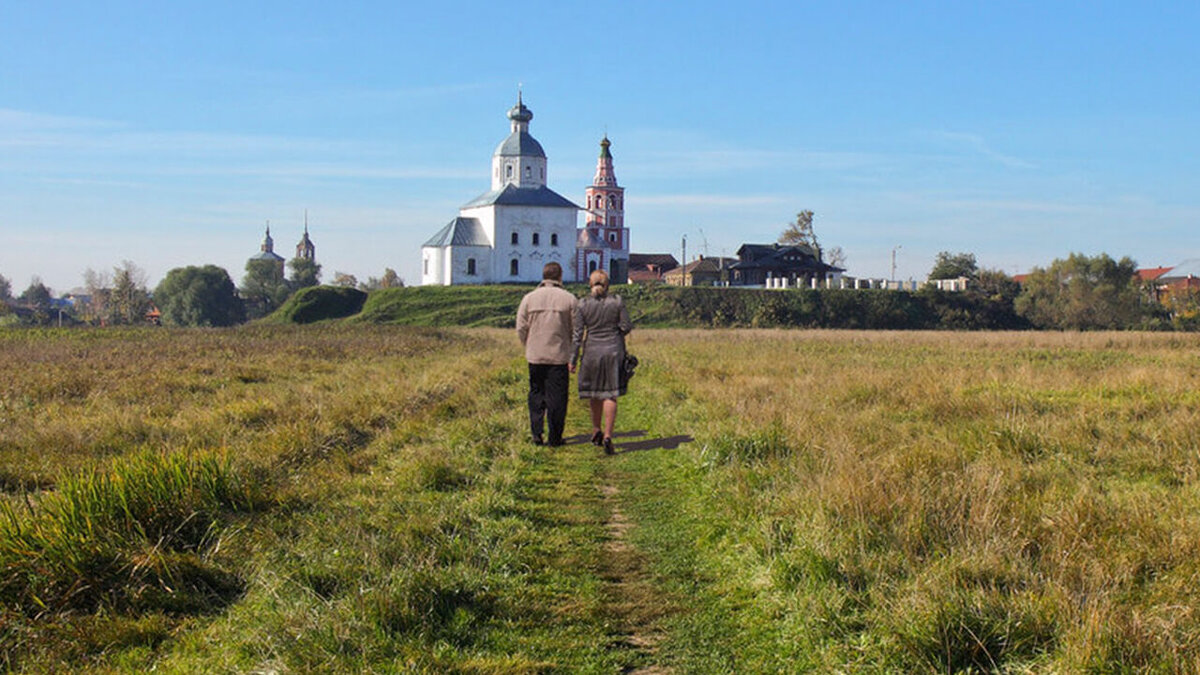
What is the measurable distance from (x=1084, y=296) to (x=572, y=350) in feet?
249

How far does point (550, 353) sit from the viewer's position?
416 inches

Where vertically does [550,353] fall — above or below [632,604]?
above

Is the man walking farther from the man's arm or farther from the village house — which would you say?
the village house

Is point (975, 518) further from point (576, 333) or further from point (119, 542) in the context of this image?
point (576, 333)

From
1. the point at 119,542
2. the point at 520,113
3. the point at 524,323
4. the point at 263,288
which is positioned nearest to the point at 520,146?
the point at 520,113

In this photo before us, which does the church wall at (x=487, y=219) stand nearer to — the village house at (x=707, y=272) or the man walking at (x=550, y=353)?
the village house at (x=707, y=272)

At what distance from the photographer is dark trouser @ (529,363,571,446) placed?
10.6m

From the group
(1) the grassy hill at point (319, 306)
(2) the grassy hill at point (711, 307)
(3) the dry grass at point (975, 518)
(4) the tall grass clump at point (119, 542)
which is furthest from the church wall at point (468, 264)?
(4) the tall grass clump at point (119, 542)

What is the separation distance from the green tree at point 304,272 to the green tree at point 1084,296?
3614 inches

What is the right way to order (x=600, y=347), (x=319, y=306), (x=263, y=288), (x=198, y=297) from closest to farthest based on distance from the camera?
(x=600, y=347) < (x=319, y=306) < (x=198, y=297) < (x=263, y=288)

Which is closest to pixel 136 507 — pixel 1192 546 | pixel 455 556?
pixel 455 556

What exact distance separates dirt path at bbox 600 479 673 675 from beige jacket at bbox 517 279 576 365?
159 inches

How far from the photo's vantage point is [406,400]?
45.1 ft

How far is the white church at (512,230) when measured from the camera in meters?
91.9
